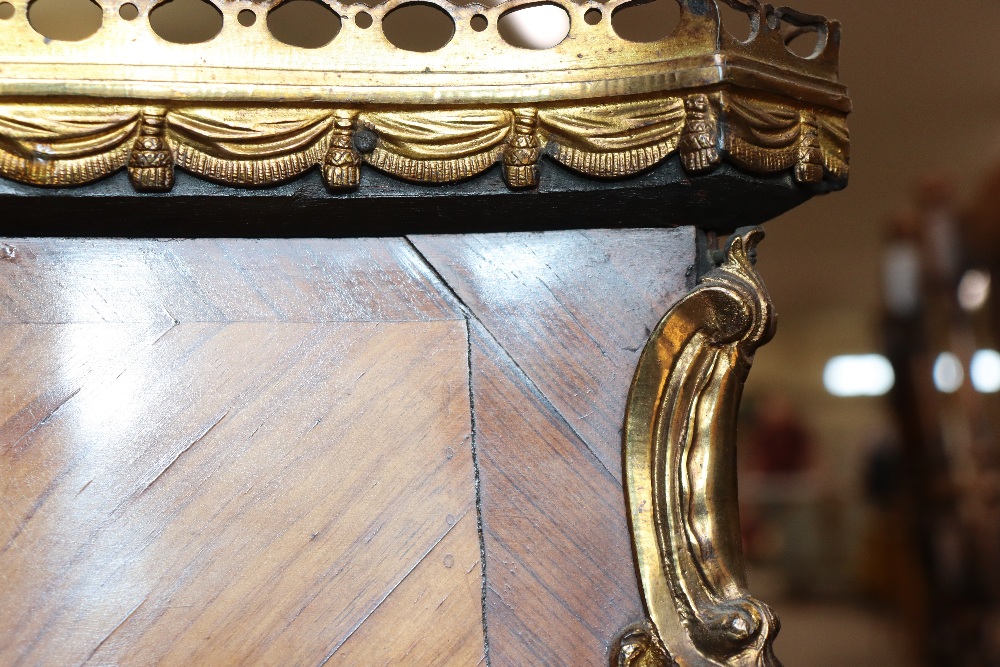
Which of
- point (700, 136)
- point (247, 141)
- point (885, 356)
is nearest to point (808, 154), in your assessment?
point (700, 136)

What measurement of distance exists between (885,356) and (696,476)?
3140 millimetres

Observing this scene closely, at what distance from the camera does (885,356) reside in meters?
3.47

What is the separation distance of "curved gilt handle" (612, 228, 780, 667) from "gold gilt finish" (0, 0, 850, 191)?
9 cm

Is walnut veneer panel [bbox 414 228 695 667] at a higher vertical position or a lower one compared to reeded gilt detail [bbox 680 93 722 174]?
lower

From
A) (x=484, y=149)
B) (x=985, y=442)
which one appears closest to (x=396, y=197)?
(x=484, y=149)

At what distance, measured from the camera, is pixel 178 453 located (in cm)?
56

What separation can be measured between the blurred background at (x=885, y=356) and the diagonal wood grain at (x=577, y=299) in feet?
0.59

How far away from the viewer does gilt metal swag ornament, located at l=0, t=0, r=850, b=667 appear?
54 centimetres

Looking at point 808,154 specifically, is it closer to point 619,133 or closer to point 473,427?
point 619,133

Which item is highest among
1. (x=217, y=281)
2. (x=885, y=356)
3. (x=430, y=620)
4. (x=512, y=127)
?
(x=512, y=127)

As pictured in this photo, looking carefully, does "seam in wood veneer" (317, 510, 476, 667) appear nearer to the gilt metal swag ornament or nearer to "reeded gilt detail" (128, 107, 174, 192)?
the gilt metal swag ornament

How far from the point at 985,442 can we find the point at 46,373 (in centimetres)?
274

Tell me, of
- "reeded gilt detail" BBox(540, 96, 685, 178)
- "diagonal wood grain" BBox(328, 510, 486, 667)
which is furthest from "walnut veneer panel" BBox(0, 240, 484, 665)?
"reeded gilt detail" BBox(540, 96, 685, 178)

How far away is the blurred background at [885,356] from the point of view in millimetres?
2787
